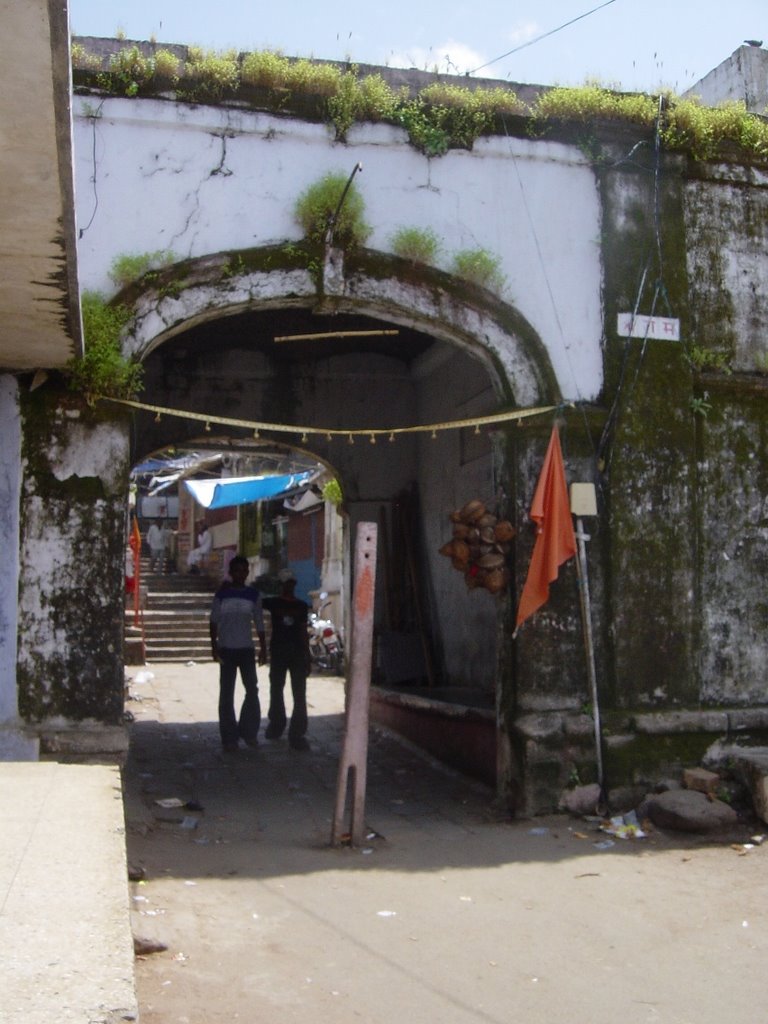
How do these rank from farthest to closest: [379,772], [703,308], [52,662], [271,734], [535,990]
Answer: [271,734] < [379,772] < [703,308] < [52,662] < [535,990]

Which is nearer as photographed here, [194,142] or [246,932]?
[246,932]

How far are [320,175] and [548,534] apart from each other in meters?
2.80

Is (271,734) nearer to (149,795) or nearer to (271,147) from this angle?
(149,795)

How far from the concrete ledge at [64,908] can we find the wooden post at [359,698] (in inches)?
77.4

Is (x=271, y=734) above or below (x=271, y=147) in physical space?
below

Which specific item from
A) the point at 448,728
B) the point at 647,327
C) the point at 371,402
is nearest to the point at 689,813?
the point at 448,728

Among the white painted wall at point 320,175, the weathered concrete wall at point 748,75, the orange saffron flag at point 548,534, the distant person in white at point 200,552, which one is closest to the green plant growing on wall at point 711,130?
the white painted wall at point 320,175

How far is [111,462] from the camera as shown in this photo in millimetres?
6957

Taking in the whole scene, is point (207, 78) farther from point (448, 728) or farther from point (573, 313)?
point (448, 728)

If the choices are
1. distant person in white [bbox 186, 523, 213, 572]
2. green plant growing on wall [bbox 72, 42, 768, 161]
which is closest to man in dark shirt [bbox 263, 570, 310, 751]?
green plant growing on wall [bbox 72, 42, 768, 161]

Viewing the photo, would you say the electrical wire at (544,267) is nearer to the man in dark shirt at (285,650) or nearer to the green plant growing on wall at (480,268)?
the green plant growing on wall at (480,268)

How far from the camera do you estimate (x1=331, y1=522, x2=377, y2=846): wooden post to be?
6738 millimetres

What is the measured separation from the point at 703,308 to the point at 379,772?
4.56 metres

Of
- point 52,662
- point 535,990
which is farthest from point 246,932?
point 52,662
